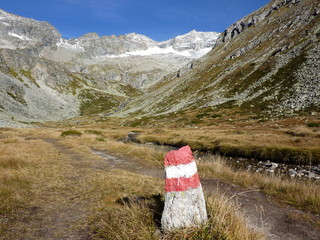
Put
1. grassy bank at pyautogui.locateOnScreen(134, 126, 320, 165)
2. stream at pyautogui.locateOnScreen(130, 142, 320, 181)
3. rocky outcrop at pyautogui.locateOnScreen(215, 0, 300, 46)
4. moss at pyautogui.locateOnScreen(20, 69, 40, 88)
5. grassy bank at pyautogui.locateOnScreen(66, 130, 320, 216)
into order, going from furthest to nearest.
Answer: moss at pyautogui.locateOnScreen(20, 69, 40, 88) < rocky outcrop at pyautogui.locateOnScreen(215, 0, 300, 46) < grassy bank at pyautogui.locateOnScreen(134, 126, 320, 165) < stream at pyautogui.locateOnScreen(130, 142, 320, 181) < grassy bank at pyautogui.locateOnScreen(66, 130, 320, 216)

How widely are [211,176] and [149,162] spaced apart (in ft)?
21.8

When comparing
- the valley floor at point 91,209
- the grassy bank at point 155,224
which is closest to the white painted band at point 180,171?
the grassy bank at point 155,224

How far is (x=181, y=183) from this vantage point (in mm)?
4195

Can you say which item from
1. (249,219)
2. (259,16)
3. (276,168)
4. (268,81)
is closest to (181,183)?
(249,219)

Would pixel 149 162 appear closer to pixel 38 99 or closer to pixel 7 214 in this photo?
pixel 7 214

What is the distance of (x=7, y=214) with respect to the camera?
6172mm

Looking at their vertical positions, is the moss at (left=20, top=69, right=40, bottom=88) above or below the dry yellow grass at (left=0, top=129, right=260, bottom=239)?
above

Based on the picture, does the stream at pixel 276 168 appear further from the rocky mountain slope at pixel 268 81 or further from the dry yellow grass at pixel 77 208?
the rocky mountain slope at pixel 268 81

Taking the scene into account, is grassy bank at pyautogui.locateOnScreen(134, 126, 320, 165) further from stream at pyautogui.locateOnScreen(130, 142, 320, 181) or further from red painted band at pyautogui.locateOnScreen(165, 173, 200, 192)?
red painted band at pyautogui.locateOnScreen(165, 173, 200, 192)

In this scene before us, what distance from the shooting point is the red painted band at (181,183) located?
420 centimetres

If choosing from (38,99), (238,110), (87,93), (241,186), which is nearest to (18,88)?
(38,99)

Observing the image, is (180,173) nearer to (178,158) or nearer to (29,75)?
(178,158)

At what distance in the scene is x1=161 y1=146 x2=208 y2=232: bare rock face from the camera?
4184mm

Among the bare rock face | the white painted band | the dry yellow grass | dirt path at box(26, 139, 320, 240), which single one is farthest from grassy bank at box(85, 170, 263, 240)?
the white painted band
